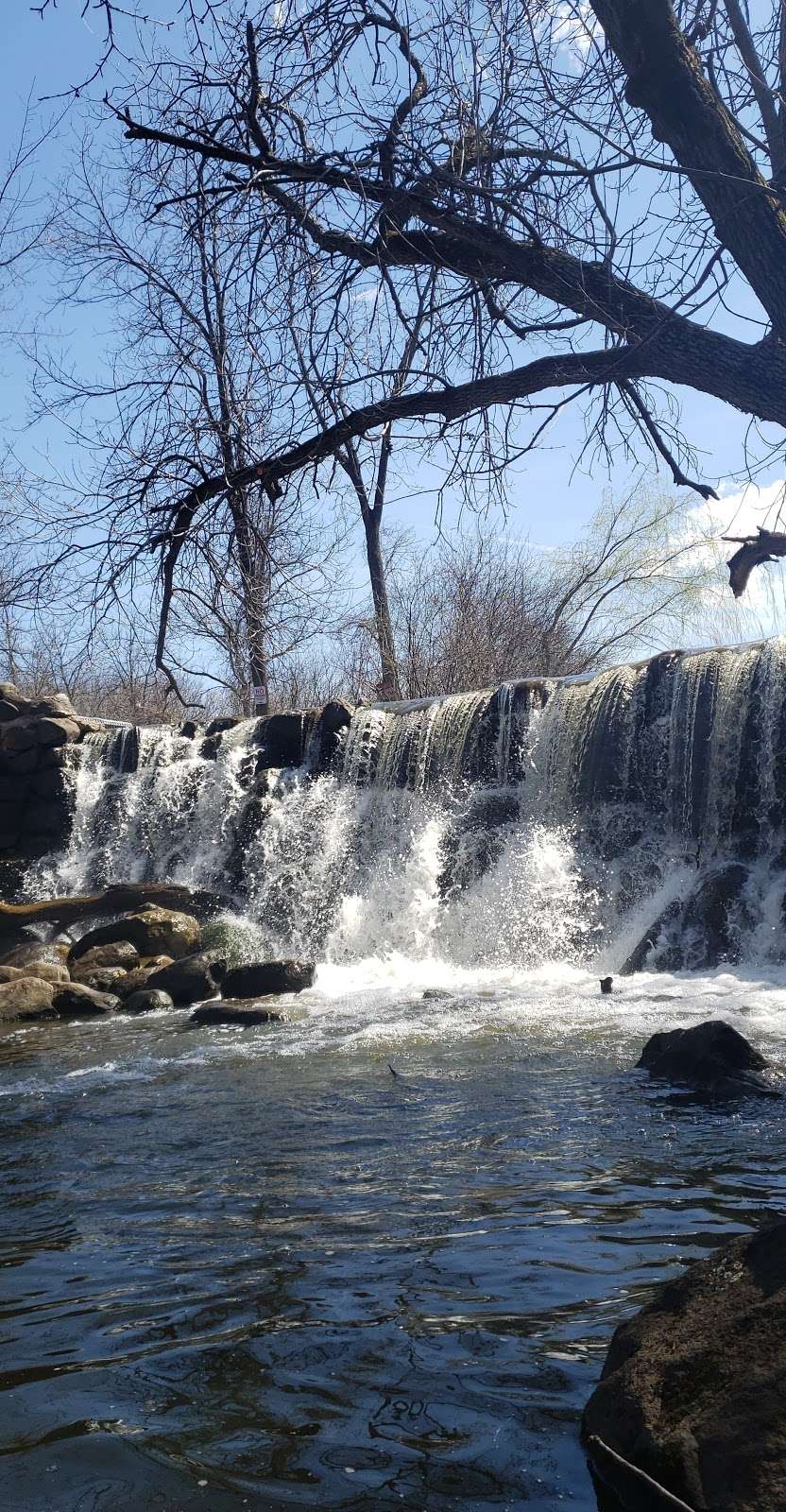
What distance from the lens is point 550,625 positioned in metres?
22.7

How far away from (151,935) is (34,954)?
4.25 feet

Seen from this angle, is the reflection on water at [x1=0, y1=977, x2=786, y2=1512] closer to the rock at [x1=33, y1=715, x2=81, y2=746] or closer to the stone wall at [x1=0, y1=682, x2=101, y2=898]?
the stone wall at [x1=0, y1=682, x2=101, y2=898]

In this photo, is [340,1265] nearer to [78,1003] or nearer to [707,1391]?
[707,1391]

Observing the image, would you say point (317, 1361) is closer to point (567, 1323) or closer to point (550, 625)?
point (567, 1323)

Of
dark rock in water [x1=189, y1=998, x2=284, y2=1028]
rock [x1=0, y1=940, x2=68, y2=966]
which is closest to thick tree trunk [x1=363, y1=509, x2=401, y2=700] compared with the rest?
rock [x1=0, y1=940, x2=68, y2=966]

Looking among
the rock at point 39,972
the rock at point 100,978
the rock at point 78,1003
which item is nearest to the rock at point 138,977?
the rock at point 100,978

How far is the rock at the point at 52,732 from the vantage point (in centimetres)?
1841

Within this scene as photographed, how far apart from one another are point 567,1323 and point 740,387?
2677 millimetres

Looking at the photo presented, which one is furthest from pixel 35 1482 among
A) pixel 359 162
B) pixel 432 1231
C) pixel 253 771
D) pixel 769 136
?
pixel 253 771

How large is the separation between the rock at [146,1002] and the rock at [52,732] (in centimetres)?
796

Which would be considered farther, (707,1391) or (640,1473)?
(707,1391)

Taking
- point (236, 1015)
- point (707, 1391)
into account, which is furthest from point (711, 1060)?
point (236, 1015)

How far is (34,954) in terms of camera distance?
1326cm

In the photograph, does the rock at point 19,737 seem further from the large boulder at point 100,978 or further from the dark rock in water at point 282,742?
the large boulder at point 100,978
